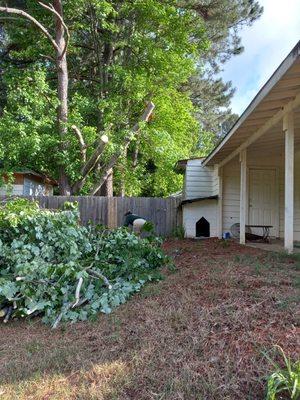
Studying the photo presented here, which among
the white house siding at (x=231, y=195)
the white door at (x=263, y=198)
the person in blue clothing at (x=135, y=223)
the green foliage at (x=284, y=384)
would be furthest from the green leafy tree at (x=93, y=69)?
the green foliage at (x=284, y=384)

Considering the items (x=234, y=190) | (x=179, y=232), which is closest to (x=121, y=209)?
(x=179, y=232)

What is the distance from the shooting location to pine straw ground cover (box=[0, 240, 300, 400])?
2.89 m

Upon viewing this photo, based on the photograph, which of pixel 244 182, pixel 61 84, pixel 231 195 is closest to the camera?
pixel 244 182

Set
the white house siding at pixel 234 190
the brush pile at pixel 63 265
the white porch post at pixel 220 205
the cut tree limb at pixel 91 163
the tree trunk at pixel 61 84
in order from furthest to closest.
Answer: the tree trunk at pixel 61 84 < the cut tree limb at pixel 91 163 < the white porch post at pixel 220 205 < the white house siding at pixel 234 190 < the brush pile at pixel 63 265

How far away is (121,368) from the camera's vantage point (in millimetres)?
3193

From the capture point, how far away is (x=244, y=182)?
31.1 ft

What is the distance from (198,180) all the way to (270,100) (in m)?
7.14

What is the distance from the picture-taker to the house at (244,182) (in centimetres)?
848

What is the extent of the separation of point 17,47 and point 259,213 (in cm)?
1203

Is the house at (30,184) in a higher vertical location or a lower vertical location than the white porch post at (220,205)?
higher

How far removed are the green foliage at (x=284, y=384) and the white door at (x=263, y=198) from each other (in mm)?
9297

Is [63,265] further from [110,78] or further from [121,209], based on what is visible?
[110,78]

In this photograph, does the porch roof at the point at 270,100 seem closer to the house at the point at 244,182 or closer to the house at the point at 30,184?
the house at the point at 244,182

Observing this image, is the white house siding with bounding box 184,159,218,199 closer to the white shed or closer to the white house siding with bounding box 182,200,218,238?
the white shed
